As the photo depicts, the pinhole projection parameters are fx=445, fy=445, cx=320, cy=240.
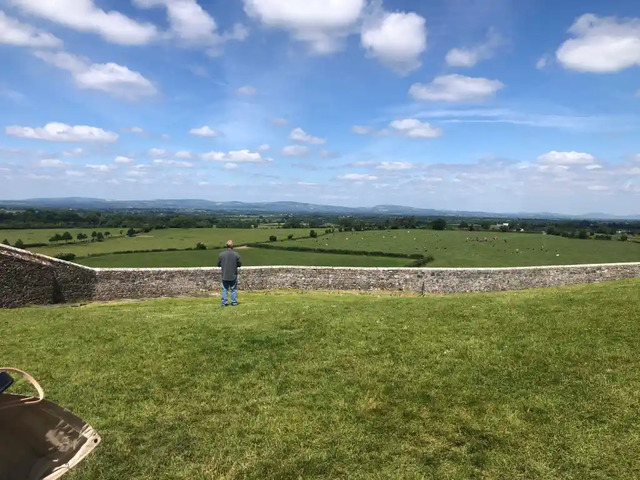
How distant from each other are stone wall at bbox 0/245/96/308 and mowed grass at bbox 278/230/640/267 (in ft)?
92.0

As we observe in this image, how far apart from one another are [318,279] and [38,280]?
1145 centimetres

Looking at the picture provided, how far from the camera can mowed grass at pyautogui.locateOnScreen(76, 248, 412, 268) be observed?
132ft

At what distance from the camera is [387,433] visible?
5.93 metres

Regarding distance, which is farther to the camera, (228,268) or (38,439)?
(228,268)

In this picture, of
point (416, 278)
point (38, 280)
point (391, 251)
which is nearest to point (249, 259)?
point (391, 251)

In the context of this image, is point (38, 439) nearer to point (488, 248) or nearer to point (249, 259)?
point (249, 259)

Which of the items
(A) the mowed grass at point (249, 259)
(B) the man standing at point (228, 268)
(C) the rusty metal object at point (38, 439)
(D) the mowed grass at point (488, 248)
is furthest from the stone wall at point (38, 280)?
(D) the mowed grass at point (488, 248)

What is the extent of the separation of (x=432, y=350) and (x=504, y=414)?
8.02 feet

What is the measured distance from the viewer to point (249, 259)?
145ft

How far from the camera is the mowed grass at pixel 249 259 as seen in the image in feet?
132

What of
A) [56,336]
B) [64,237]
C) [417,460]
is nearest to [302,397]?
[417,460]

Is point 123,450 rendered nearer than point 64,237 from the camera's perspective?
Yes

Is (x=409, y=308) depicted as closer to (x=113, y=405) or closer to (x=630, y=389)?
(x=630, y=389)

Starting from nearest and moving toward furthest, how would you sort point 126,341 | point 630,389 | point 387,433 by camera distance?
1. point 387,433
2. point 630,389
3. point 126,341
